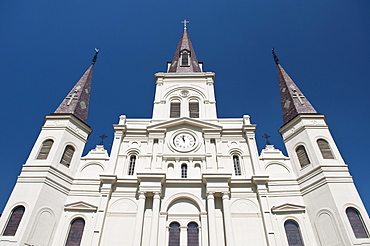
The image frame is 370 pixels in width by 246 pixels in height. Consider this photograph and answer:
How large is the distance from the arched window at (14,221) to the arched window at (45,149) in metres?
3.46

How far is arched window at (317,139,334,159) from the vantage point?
16.5 metres

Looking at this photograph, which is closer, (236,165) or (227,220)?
(227,220)

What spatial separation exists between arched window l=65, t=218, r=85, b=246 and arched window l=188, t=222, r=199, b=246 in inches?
251

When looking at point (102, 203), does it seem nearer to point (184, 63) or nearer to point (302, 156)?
point (302, 156)

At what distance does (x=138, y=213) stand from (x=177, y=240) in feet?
9.23

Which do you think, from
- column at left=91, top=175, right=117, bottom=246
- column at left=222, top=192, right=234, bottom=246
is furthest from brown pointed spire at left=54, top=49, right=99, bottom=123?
column at left=222, top=192, right=234, bottom=246

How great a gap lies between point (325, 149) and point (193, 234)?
10.3 meters

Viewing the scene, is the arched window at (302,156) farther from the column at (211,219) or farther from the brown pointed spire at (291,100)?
the column at (211,219)

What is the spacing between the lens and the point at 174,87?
23.8 metres

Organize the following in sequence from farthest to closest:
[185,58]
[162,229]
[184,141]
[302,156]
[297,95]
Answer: [185,58], [297,95], [184,141], [302,156], [162,229]

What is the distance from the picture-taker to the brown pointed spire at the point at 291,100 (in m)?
19.4

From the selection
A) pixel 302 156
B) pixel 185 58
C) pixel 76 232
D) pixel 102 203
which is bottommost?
pixel 76 232

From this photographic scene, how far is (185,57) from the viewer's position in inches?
1196

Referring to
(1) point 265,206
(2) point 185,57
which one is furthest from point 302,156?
(2) point 185,57
